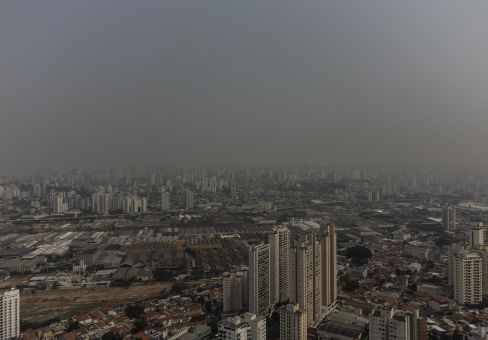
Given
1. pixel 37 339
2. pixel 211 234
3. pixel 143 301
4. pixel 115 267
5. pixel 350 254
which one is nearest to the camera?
pixel 37 339

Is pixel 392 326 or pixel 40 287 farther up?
pixel 392 326

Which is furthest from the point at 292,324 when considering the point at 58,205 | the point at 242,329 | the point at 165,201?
the point at 58,205

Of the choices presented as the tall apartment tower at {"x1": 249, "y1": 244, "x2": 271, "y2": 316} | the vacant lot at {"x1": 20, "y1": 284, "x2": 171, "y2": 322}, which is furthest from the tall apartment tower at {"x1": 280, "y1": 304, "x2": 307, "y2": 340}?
the vacant lot at {"x1": 20, "y1": 284, "x2": 171, "y2": 322}

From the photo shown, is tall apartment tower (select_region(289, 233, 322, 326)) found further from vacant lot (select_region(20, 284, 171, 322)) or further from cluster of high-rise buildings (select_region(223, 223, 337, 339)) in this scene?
vacant lot (select_region(20, 284, 171, 322))

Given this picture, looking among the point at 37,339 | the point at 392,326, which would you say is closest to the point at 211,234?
the point at 37,339

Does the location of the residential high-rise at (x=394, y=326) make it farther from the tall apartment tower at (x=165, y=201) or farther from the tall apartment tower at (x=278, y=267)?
the tall apartment tower at (x=165, y=201)

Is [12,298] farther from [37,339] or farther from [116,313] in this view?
[116,313]
